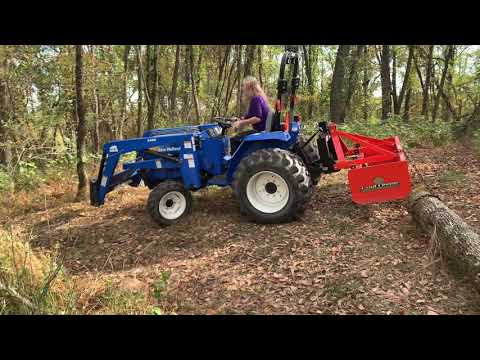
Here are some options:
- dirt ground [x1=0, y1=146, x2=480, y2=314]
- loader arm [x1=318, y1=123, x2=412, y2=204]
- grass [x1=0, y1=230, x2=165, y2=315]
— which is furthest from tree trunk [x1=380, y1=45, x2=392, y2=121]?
grass [x1=0, y1=230, x2=165, y2=315]

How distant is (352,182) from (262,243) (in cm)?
147

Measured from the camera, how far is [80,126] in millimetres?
7406

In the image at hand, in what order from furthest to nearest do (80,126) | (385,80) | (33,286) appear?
(385,80) → (80,126) → (33,286)

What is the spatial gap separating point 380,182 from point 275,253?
5.75 ft

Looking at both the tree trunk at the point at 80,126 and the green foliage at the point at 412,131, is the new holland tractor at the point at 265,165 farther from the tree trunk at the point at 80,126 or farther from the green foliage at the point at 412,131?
the green foliage at the point at 412,131

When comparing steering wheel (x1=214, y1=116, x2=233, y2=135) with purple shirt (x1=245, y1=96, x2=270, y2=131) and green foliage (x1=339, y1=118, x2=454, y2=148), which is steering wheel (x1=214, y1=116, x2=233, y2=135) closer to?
purple shirt (x1=245, y1=96, x2=270, y2=131)

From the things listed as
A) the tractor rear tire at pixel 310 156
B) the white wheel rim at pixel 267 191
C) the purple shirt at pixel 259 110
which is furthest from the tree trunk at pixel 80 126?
the tractor rear tire at pixel 310 156

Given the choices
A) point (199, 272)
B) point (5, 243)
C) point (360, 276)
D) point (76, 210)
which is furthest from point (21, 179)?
point (360, 276)

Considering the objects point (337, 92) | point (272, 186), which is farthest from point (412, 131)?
point (272, 186)

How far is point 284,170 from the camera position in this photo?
5465 mm

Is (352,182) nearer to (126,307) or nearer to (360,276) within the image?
(360,276)

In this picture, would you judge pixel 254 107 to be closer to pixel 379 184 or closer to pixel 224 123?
pixel 224 123

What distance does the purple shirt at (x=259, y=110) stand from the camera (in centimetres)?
594

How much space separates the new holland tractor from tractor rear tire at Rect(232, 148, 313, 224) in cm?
1
